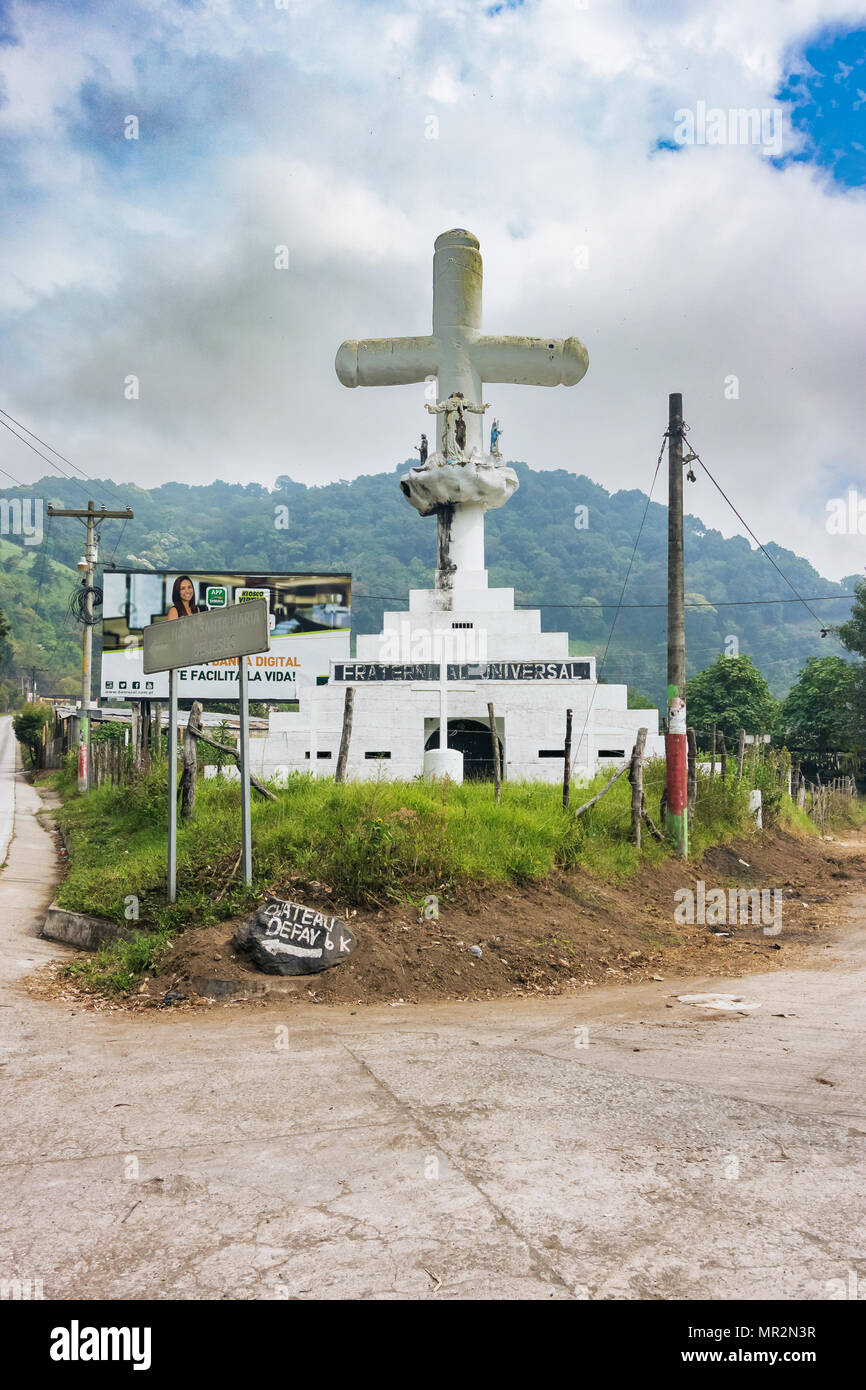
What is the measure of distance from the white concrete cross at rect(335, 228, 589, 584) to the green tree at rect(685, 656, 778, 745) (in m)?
26.9

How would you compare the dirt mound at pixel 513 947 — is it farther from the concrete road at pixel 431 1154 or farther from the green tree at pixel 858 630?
the green tree at pixel 858 630

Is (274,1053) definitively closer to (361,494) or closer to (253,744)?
(253,744)

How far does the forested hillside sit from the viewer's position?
110500mm

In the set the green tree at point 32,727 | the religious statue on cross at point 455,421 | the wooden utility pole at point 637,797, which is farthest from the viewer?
the green tree at point 32,727

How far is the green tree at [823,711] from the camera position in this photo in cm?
3928

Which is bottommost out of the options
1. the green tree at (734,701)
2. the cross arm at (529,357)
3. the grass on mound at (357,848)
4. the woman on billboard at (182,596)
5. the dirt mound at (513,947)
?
the dirt mound at (513,947)

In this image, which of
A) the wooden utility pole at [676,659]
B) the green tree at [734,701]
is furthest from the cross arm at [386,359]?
the green tree at [734,701]

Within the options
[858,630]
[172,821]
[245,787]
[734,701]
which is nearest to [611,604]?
[734,701]

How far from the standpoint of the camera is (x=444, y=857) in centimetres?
990

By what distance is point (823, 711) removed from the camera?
132ft

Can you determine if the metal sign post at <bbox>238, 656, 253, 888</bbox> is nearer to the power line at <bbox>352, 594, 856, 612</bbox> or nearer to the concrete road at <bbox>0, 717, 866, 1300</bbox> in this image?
the concrete road at <bbox>0, 717, 866, 1300</bbox>

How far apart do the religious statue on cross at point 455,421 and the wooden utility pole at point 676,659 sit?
5.80m

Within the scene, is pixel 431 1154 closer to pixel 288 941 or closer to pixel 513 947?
pixel 288 941

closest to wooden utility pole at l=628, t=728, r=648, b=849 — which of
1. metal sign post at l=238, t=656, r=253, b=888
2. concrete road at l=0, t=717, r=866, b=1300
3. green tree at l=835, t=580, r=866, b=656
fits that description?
concrete road at l=0, t=717, r=866, b=1300
